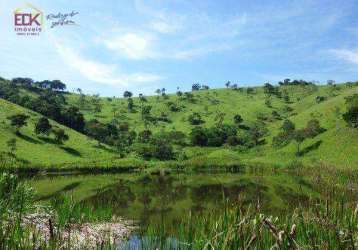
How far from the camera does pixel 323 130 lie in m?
136

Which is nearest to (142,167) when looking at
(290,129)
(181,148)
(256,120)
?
(181,148)

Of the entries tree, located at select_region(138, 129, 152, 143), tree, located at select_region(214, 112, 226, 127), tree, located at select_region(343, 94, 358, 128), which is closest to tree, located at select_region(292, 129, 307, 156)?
tree, located at select_region(343, 94, 358, 128)

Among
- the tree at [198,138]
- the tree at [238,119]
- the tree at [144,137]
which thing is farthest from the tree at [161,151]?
the tree at [238,119]

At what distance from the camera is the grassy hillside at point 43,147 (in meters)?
108

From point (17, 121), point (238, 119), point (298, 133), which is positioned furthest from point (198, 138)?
point (17, 121)

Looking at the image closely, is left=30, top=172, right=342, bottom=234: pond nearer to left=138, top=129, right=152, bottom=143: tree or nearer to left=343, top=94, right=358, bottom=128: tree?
left=343, top=94, right=358, bottom=128: tree

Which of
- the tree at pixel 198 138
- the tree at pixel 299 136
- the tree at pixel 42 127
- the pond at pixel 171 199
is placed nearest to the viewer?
the pond at pixel 171 199

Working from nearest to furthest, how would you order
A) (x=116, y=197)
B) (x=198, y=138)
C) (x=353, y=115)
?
(x=116, y=197) → (x=353, y=115) → (x=198, y=138)

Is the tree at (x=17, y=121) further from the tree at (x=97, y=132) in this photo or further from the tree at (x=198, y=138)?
the tree at (x=198, y=138)

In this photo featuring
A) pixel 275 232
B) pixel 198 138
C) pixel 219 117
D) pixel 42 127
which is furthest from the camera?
pixel 219 117

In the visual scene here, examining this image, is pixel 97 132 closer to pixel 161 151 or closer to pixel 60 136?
pixel 60 136

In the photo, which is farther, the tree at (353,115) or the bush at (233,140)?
the bush at (233,140)

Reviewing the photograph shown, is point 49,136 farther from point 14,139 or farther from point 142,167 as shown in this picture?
point 142,167

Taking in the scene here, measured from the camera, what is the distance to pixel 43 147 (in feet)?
396
